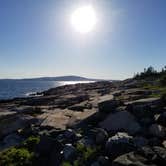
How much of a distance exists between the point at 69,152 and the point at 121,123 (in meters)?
2.92

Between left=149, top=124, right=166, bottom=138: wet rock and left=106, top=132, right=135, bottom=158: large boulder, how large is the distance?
99 cm

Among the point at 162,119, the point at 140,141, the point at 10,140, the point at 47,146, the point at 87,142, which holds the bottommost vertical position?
the point at 10,140

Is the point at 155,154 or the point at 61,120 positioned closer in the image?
the point at 155,154

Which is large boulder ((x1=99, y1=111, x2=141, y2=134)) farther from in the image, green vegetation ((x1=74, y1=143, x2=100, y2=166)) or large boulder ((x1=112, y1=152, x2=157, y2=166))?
large boulder ((x1=112, y1=152, x2=157, y2=166))

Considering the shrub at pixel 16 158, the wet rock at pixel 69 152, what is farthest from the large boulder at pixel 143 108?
the shrub at pixel 16 158

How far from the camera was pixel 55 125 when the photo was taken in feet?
44.4

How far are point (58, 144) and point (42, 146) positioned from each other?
23.3 inches

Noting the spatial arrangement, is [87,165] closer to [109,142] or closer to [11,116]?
[109,142]

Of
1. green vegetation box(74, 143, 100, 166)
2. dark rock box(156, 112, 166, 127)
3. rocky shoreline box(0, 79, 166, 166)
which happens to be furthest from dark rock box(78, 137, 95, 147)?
dark rock box(156, 112, 166, 127)

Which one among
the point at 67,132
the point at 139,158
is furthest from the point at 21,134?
the point at 139,158

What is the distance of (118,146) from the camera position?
9633mm

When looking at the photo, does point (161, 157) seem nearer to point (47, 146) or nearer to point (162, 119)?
point (162, 119)

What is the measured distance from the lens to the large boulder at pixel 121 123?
1155 centimetres

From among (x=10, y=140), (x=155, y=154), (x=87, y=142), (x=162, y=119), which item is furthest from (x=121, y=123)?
(x=10, y=140)
